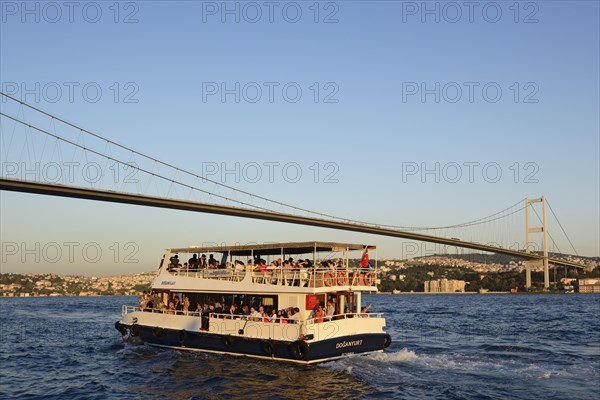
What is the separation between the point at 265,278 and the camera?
894 inches

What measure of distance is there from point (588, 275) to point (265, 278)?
124 meters

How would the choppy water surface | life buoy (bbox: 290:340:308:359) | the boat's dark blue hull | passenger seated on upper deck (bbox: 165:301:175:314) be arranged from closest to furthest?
the choppy water surface < life buoy (bbox: 290:340:308:359) < the boat's dark blue hull < passenger seated on upper deck (bbox: 165:301:175:314)

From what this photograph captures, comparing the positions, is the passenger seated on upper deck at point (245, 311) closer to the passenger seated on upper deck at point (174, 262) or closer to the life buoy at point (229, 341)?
the life buoy at point (229, 341)

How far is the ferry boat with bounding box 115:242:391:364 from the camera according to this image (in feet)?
68.3

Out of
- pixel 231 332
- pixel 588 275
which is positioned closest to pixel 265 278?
pixel 231 332

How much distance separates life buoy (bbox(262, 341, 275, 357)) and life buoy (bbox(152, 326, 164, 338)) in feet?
19.2

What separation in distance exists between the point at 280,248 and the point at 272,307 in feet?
7.01

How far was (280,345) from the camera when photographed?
20656mm

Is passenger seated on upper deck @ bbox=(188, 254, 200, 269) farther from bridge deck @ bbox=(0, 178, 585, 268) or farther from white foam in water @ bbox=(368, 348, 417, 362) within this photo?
bridge deck @ bbox=(0, 178, 585, 268)

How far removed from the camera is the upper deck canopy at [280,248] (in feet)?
71.0

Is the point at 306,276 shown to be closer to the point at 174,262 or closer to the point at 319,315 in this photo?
the point at 319,315

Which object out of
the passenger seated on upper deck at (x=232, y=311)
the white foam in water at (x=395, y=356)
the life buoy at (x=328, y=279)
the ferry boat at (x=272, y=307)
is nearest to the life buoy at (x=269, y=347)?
the ferry boat at (x=272, y=307)

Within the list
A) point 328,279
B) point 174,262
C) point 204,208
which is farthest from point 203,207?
point 328,279

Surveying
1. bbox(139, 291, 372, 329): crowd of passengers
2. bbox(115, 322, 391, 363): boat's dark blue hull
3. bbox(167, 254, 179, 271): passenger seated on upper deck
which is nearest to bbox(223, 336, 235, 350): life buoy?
bbox(115, 322, 391, 363): boat's dark blue hull
